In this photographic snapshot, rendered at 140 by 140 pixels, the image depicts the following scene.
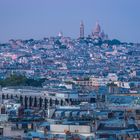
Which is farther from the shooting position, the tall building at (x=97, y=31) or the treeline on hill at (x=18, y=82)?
the tall building at (x=97, y=31)

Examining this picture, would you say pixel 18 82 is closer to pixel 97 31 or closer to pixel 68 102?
pixel 68 102

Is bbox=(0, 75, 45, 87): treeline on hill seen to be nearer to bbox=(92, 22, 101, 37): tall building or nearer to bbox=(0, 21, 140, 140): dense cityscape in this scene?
bbox=(0, 21, 140, 140): dense cityscape

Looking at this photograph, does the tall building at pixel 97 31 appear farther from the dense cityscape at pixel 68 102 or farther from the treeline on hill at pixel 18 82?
the treeline on hill at pixel 18 82

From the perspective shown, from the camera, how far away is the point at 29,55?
15125 cm

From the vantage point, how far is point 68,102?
5850 centimetres

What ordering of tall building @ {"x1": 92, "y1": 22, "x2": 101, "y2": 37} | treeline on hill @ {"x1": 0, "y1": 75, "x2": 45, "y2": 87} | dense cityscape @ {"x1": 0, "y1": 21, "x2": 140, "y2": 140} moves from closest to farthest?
1. dense cityscape @ {"x1": 0, "y1": 21, "x2": 140, "y2": 140}
2. treeline on hill @ {"x1": 0, "y1": 75, "x2": 45, "y2": 87}
3. tall building @ {"x1": 92, "y1": 22, "x2": 101, "y2": 37}

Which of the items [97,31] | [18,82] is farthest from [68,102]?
[97,31]

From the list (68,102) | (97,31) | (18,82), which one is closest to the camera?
(68,102)

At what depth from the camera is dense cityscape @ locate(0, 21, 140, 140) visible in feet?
115

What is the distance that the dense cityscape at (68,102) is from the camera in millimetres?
35031

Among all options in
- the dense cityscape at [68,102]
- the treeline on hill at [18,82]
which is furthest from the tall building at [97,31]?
the treeline on hill at [18,82]

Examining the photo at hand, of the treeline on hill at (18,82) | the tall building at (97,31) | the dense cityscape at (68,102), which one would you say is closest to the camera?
the dense cityscape at (68,102)

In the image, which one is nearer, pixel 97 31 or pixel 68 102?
pixel 68 102

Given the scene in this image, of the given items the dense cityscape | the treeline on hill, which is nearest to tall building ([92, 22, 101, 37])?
the dense cityscape
